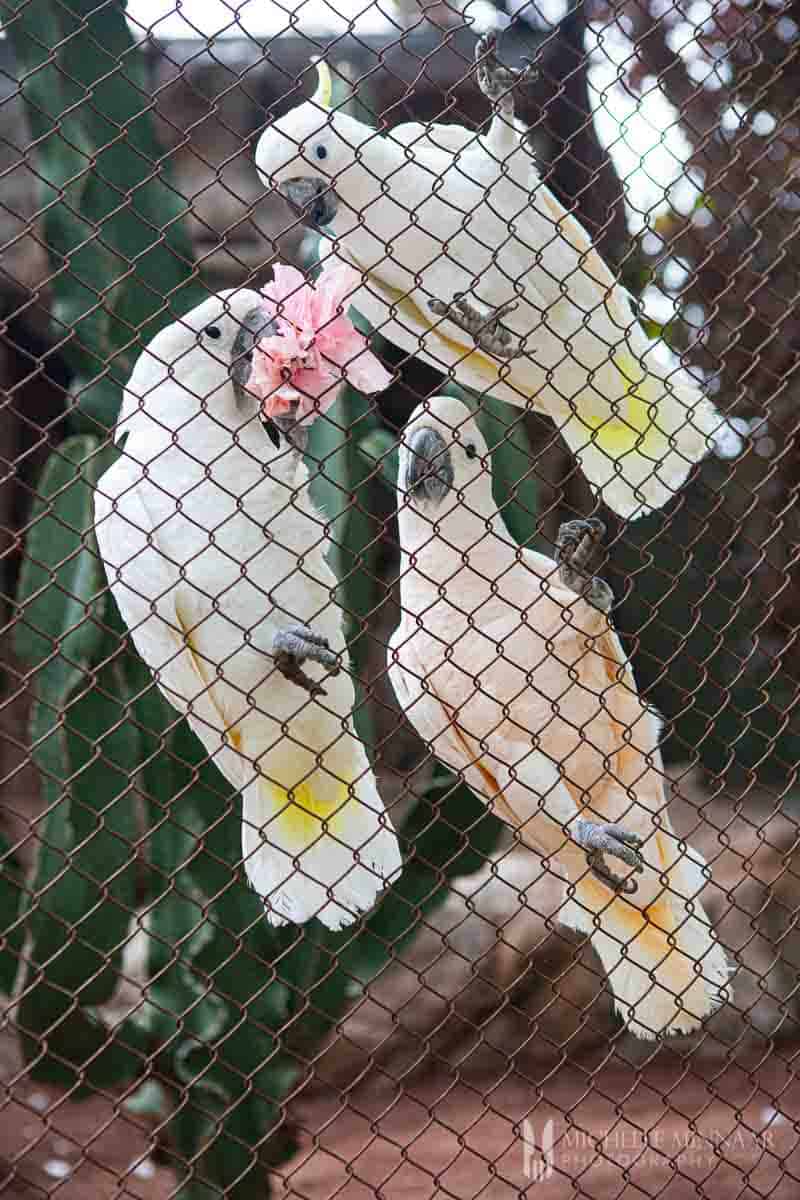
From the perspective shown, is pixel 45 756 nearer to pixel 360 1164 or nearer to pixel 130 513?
pixel 130 513

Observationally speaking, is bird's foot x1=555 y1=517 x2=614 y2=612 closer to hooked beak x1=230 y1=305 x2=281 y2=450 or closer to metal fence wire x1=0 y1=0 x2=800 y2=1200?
metal fence wire x1=0 y1=0 x2=800 y2=1200

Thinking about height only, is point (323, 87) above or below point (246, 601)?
above

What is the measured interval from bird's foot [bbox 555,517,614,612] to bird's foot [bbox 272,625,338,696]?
1.09 ft

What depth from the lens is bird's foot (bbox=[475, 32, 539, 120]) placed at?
1.54m

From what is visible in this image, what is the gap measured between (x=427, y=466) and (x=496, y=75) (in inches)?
18.4

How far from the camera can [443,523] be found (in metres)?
1.68

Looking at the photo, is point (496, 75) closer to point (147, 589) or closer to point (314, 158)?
point (314, 158)

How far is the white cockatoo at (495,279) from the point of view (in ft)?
5.02

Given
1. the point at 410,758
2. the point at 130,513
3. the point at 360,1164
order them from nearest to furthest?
1. the point at 130,513
2. the point at 360,1164
3. the point at 410,758

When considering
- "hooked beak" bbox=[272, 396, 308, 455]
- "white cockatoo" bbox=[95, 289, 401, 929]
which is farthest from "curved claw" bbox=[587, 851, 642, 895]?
"hooked beak" bbox=[272, 396, 308, 455]

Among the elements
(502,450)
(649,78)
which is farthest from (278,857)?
(649,78)

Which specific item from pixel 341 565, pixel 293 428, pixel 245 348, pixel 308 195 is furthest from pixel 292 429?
pixel 341 565

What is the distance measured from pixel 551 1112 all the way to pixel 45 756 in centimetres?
195

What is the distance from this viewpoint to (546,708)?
1.70 metres
